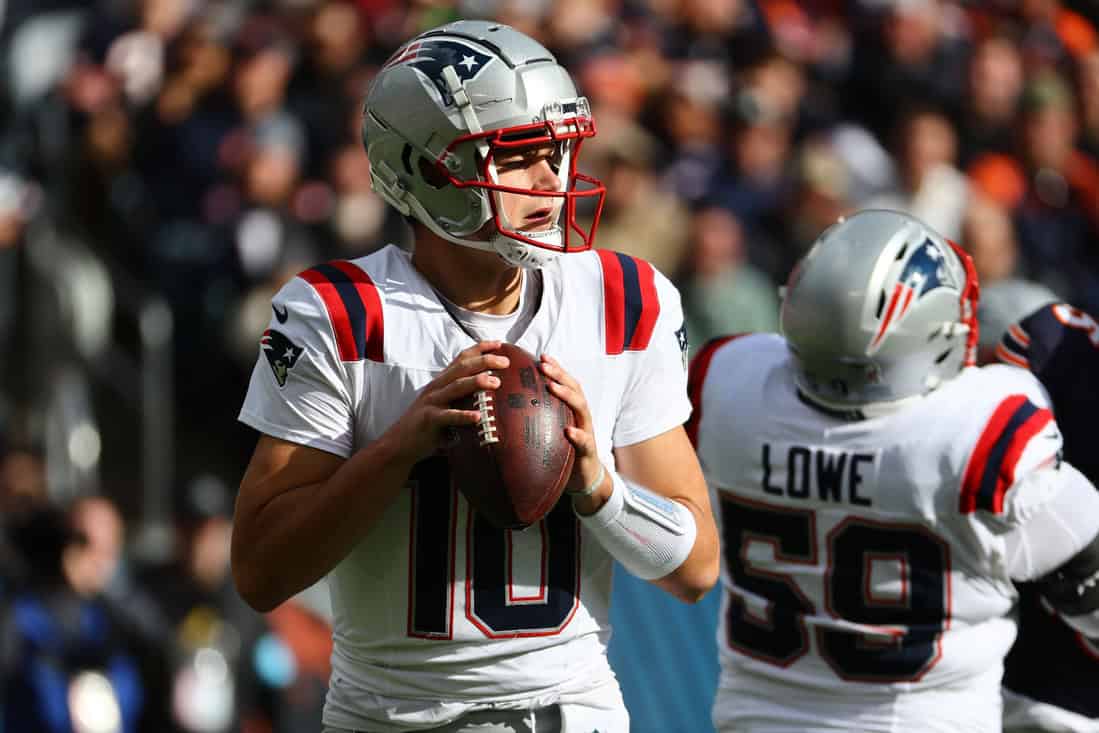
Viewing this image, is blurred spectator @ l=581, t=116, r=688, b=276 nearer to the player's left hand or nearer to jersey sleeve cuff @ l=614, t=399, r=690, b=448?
jersey sleeve cuff @ l=614, t=399, r=690, b=448

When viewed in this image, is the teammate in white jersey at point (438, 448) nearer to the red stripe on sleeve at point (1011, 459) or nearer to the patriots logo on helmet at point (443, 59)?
the patriots logo on helmet at point (443, 59)

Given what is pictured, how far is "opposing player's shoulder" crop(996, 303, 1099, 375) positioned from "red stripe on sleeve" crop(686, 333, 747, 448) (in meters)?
0.70

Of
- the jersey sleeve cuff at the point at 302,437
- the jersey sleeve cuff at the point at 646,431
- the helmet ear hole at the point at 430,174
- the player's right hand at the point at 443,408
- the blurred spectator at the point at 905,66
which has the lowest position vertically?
the blurred spectator at the point at 905,66

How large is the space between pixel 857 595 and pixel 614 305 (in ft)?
3.46

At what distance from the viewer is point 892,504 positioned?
3.51m

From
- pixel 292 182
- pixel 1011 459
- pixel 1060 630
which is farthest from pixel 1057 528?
pixel 292 182

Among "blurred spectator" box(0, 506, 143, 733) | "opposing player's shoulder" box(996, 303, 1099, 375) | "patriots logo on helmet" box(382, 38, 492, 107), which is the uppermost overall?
"patriots logo on helmet" box(382, 38, 492, 107)

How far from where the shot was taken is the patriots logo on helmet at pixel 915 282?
3.56 metres

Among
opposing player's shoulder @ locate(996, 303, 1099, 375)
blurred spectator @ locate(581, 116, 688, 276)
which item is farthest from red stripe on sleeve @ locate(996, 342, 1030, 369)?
blurred spectator @ locate(581, 116, 688, 276)

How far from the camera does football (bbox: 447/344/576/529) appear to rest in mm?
2615

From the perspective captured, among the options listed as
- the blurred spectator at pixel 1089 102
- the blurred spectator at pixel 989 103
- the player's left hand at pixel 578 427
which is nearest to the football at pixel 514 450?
the player's left hand at pixel 578 427

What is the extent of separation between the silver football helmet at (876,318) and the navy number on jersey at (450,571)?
1.08 metres

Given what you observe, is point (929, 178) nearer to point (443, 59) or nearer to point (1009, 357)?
point (1009, 357)

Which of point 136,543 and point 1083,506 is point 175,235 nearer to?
point 136,543
